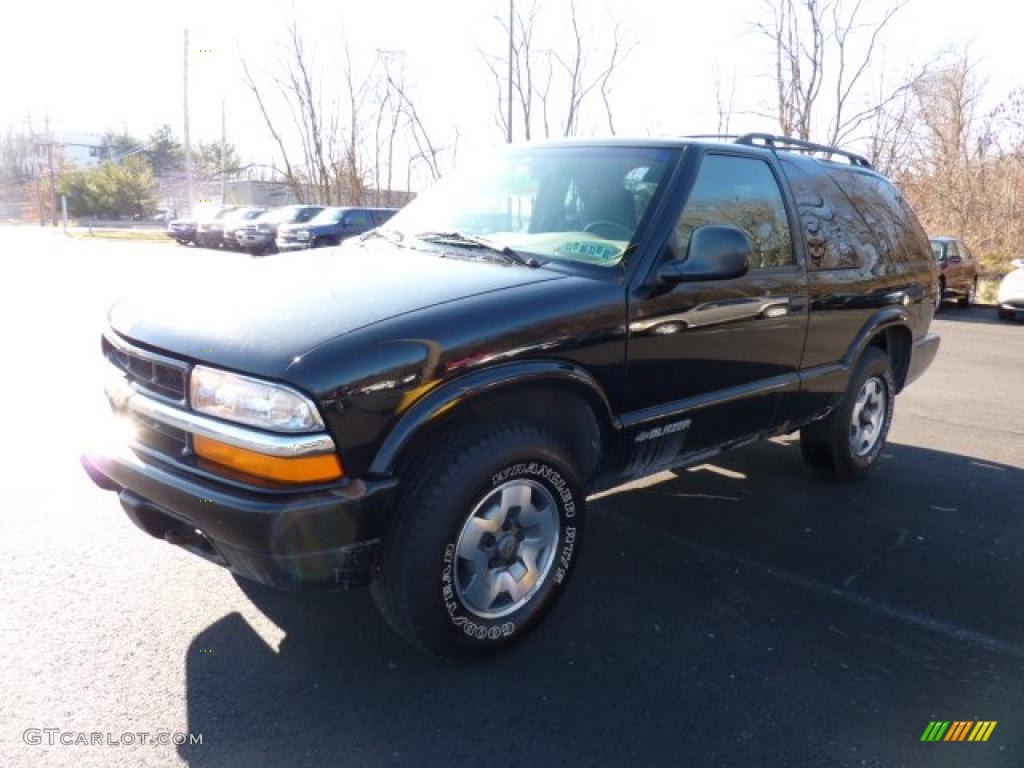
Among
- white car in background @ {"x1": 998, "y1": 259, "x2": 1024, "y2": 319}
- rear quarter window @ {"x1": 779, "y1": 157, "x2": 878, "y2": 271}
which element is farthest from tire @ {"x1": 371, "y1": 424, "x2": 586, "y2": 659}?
white car in background @ {"x1": 998, "y1": 259, "x2": 1024, "y2": 319}

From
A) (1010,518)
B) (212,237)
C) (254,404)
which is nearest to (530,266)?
(254,404)

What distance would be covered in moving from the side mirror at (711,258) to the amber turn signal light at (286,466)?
5.11 ft

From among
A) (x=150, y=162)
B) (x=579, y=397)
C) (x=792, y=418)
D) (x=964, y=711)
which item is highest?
(x=150, y=162)

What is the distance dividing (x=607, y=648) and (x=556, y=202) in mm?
1942

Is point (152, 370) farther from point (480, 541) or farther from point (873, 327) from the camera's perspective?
point (873, 327)

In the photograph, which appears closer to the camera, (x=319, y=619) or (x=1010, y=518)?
(x=319, y=619)

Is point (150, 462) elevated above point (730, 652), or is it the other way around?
point (150, 462)

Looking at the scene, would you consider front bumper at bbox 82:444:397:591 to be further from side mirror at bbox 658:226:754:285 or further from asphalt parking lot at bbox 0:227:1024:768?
side mirror at bbox 658:226:754:285

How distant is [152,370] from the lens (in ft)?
9.08

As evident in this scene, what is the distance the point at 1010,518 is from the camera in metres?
4.45

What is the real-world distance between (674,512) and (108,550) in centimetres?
286

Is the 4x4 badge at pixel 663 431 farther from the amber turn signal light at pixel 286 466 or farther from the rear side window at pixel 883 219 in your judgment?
the rear side window at pixel 883 219

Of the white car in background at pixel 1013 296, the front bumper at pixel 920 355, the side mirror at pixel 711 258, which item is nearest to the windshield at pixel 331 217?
the white car in background at pixel 1013 296

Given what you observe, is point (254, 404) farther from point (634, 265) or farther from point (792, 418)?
point (792, 418)
